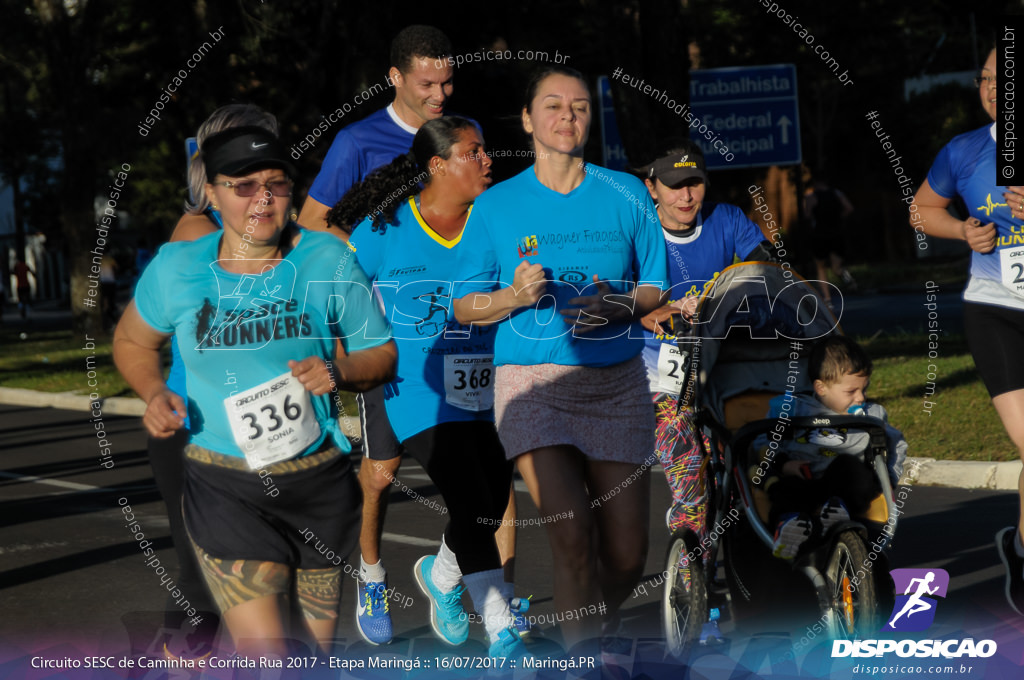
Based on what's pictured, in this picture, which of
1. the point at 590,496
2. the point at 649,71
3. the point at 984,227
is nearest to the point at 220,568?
the point at 590,496

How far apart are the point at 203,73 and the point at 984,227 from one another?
701 inches

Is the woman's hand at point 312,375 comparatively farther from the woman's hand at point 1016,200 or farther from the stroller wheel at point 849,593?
the woman's hand at point 1016,200

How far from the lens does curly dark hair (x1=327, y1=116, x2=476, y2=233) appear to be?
512cm

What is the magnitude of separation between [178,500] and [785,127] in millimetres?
10035

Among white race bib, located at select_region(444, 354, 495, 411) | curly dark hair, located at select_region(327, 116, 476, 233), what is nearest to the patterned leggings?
white race bib, located at select_region(444, 354, 495, 411)

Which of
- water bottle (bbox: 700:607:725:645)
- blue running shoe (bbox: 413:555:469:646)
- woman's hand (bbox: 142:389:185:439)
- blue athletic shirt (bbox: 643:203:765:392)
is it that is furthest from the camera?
blue athletic shirt (bbox: 643:203:765:392)

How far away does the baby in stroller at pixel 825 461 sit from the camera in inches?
193

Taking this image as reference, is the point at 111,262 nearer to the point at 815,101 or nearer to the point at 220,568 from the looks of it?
the point at 815,101

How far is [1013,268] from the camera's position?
5.38m

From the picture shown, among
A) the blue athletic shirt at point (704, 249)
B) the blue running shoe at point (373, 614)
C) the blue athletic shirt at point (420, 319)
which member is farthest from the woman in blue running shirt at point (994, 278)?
the blue running shoe at point (373, 614)

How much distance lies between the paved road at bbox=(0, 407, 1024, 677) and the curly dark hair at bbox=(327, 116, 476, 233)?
170 cm

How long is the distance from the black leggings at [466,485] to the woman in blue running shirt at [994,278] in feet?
6.61

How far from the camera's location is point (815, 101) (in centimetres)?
3644

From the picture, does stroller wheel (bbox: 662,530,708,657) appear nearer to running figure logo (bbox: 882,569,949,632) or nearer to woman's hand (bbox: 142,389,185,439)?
running figure logo (bbox: 882,569,949,632)
